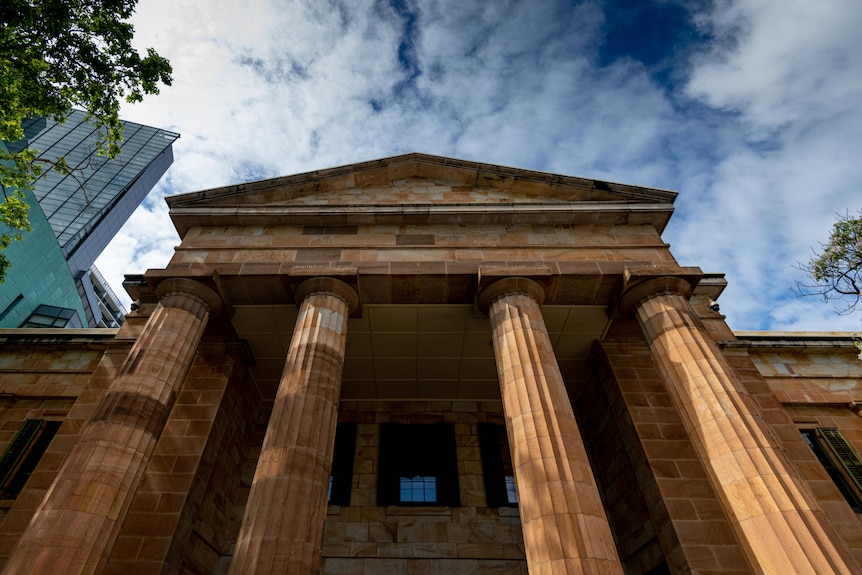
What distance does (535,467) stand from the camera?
778 cm

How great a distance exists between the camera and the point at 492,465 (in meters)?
13.8

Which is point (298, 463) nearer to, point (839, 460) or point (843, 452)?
point (839, 460)

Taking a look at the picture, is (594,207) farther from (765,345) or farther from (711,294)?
(765,345)

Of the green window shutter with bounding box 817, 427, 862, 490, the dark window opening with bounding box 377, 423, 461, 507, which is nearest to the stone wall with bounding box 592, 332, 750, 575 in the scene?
the green window shutter with bounding box 817, 427, 862, 490

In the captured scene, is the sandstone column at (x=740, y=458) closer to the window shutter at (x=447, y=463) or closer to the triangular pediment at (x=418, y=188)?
the triangular pediment at (x=418, y=188)

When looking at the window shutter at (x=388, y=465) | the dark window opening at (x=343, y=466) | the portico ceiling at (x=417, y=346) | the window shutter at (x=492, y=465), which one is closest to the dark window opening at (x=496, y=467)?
the window shutter at (x=492, y=465)

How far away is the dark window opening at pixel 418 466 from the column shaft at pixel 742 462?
6.92 metres

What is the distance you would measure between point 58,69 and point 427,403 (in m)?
13.6

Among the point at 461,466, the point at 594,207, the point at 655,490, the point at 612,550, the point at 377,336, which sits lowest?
the point at 612,550

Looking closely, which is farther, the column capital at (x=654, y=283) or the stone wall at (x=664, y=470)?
the column capital at (x=654, y=283)

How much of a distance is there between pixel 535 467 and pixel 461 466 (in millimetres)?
6575

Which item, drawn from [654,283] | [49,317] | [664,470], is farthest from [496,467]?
[49,317]

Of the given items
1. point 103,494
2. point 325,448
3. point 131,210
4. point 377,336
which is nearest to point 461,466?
point 377,336

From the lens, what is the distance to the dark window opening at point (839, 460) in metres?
11.2
